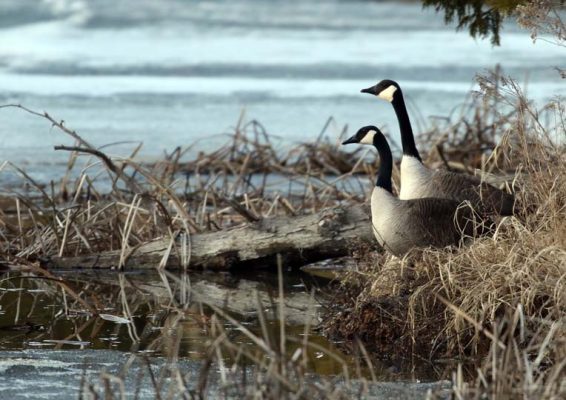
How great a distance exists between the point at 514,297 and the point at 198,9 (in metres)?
37.8

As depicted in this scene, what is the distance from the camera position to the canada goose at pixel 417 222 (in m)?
6.85

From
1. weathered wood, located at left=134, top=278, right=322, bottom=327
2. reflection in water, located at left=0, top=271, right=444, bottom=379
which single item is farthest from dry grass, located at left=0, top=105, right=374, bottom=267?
weathered wood, located at left=134, top=278, right=322, bottom=327

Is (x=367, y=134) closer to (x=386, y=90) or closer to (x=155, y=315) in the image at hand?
(x=386, y=90)

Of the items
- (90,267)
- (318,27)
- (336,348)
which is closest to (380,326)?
(336,348)

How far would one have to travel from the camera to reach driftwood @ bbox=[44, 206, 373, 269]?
7.98 m

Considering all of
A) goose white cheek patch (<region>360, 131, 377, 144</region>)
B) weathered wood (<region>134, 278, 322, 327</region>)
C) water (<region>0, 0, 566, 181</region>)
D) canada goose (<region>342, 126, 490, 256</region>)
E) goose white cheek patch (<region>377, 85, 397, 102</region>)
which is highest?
goose white cheek patch (<region>377, 85, 397, 102</region>)

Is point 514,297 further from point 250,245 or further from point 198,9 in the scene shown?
point 198,9

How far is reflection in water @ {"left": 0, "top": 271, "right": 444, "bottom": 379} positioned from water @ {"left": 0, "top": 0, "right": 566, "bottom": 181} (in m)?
2.46

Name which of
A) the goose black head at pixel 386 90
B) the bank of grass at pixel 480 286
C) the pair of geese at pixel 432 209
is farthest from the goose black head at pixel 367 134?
the bank of grass at pixel 480 286

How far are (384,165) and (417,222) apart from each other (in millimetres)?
659

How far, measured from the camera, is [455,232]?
6.96 m

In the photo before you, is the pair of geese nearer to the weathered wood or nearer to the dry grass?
the weathered wood

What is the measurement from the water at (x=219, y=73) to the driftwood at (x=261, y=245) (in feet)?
5.47

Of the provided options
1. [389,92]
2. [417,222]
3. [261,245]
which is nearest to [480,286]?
[417,222]
